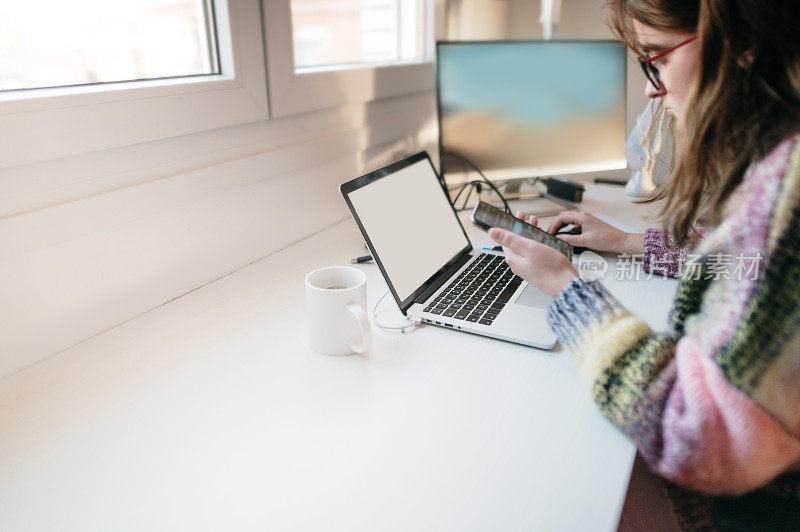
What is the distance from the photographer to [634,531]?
33.0 inches

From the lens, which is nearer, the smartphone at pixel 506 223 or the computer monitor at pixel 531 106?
the smartphone at pixel 506 223

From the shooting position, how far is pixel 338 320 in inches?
27.8

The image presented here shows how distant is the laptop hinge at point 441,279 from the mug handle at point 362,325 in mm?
147

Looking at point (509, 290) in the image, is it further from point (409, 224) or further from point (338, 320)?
point (338, 320)

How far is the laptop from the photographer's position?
79cm

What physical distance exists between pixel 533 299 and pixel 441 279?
0.15 meters

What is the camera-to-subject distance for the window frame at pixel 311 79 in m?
1.00

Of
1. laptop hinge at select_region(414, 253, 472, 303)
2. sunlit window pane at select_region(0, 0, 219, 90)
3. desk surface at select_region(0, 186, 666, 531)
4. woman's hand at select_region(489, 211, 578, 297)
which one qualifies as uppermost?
sunlit window pane at select_region(0, 0, 219, 90)

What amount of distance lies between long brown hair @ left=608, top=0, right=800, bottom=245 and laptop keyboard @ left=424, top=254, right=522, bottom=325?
0.31 metres

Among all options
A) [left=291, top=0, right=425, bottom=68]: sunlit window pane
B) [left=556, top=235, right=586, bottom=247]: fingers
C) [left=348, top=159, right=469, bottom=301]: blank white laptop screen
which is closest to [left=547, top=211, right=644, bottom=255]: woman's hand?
[left=556, top=235, right=586, bottom=247]: fingers

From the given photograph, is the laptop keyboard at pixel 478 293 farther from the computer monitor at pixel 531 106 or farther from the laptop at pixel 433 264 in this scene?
the computer monitor at pixel 531 106

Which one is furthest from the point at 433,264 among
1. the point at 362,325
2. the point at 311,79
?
the point at 311,79

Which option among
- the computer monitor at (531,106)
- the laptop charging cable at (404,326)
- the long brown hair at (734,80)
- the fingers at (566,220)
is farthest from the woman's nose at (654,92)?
the computer monitor at (531,106)

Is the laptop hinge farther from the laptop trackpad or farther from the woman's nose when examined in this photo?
the woman's nose
